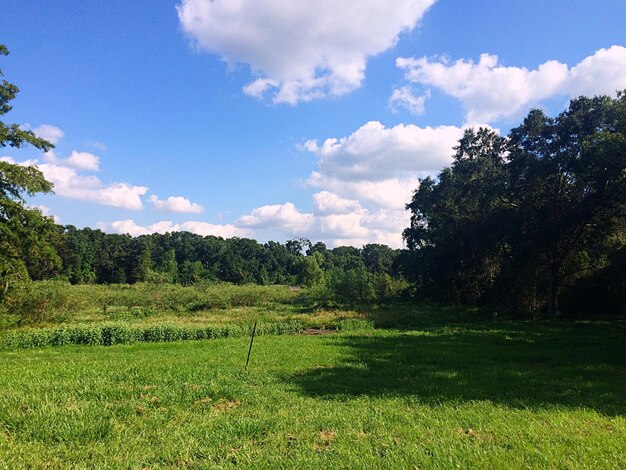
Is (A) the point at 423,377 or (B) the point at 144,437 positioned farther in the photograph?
(A) the point at 423,377

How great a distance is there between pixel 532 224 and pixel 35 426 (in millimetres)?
31138

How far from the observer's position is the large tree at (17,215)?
945 inches

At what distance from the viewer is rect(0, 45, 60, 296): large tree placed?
78.8ft

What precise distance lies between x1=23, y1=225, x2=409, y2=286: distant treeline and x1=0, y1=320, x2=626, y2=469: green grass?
4626 centimetres

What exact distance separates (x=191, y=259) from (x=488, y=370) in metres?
139

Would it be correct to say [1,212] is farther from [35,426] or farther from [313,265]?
[313,265]

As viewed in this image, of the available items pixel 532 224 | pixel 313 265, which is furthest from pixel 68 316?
pixel 313 265

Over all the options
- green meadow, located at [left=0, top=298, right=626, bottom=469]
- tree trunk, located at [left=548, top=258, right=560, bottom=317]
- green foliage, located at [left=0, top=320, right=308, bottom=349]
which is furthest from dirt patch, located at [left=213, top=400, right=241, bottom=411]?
tree trunk, located at [left=548, top=258, right=560, bottom=317]

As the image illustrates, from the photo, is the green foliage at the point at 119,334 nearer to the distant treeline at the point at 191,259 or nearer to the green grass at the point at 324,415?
the green grass at the point at 324,415

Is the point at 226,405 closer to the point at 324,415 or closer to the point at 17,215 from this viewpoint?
the point at 324,415

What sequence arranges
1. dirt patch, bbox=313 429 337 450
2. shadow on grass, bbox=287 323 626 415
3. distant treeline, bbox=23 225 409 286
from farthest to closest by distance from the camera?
distant treeline, bbox=23 225 409 286 → shadow on grass, bbox=287 323 626 415 → dirt patch, bbox=313 429 337 450

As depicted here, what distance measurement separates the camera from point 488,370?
12461 millimetres

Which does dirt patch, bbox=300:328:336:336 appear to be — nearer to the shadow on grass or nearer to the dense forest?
the shadow on grass

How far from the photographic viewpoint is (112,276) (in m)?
110
